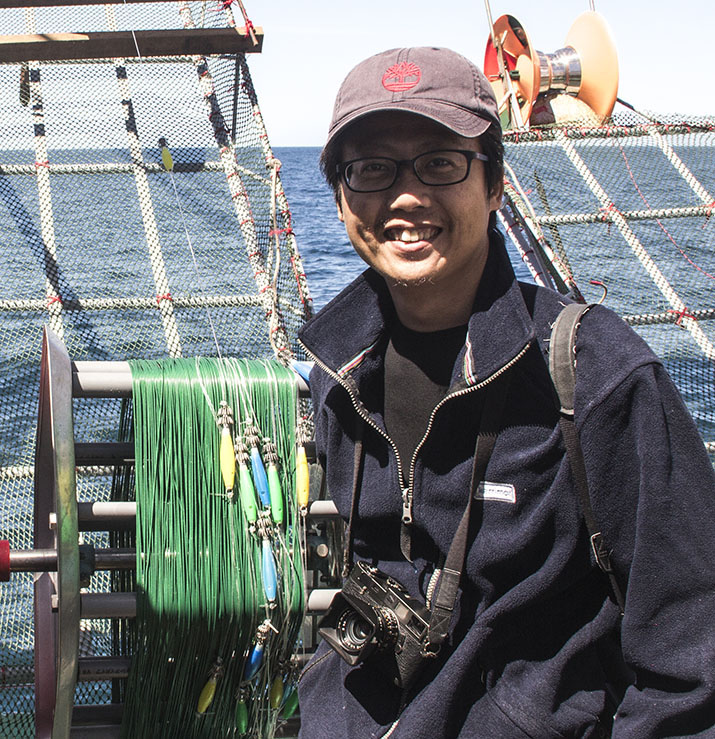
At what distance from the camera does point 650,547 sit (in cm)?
172

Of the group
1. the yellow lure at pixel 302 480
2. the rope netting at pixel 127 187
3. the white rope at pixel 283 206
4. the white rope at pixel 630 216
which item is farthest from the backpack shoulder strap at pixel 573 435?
the white rope at pixel 630 216

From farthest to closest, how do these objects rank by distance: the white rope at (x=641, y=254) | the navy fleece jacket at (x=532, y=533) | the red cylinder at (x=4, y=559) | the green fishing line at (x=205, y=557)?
the white rope at (x=641, y=254)
the green fishing line at (x=205, y=557)
the red cylinder at (x=4, y=559)
the navy fleece jacket at (x=532, y=533)

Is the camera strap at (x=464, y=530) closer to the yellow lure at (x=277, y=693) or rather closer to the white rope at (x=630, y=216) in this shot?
the yellow lure at (x=277, y=693)

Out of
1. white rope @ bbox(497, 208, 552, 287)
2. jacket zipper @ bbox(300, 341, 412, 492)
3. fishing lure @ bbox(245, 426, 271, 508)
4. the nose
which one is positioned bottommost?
white rope @ bbox(497, 208, 552, 287)

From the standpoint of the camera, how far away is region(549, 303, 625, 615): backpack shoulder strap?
1.81 metres

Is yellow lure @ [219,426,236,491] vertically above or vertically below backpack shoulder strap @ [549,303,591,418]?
below

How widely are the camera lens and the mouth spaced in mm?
848

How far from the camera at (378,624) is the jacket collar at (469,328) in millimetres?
482

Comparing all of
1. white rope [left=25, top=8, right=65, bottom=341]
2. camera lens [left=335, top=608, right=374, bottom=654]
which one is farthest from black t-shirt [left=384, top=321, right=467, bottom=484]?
white rope [left=25, top=8, right=65, bottom=341]

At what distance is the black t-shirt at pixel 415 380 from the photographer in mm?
2117

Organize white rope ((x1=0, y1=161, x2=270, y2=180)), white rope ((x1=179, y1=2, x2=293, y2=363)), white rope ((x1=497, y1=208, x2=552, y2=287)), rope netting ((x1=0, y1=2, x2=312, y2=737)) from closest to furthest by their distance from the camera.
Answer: white rope ((x1=179, y1=2, x2=293, y2=363)) → rope netting ((x1=0, y1=2, x2=312, y2=737)) → white rope ((x1=0, y1=161, x2=270, y2=180)) → white rope ((x1=497, y1=208, x2=552, y2=287))

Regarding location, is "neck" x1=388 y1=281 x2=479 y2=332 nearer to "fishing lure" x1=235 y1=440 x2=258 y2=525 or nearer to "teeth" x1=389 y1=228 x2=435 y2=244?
"teeth" x1=389 y1=228 x2=435 y2=244

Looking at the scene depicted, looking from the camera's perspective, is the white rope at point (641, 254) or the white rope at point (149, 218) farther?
the white rope at point (641, 254)

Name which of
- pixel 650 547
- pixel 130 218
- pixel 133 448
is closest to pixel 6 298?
pixel 130 218
